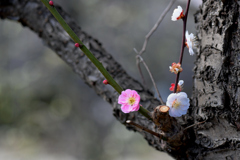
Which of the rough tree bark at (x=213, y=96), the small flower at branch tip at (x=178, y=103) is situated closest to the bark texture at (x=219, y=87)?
the rough tree bark at (x=213, y=96)

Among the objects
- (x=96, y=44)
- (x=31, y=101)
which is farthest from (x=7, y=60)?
(x=96, y=44)

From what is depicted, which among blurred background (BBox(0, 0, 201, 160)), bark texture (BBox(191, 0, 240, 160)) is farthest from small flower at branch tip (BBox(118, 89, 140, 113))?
blurred background (BBox(0, 0, 201, 160))

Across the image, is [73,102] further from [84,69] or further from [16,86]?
[84,69]

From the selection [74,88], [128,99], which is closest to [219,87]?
[128,99]

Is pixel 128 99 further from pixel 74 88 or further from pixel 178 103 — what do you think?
pixel 74 88

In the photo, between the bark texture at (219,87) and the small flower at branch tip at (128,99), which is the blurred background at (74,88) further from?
the small flower at branch tip at (128,99)

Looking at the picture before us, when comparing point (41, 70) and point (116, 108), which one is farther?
point (41, 70)
